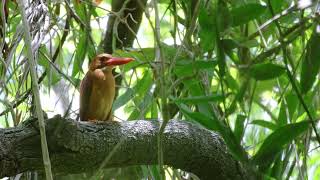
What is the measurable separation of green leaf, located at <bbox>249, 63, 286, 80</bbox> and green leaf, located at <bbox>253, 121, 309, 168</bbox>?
115 millimetres

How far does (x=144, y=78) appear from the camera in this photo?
6.77 feet

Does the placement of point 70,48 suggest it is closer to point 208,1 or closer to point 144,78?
point 144,78

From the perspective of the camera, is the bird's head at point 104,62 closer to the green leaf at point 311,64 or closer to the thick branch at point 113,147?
the thick branch at point 113,147

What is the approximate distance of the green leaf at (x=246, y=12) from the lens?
1.06 m

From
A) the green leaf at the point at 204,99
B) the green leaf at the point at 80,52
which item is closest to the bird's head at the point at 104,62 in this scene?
the green leaf at the point at 80,52

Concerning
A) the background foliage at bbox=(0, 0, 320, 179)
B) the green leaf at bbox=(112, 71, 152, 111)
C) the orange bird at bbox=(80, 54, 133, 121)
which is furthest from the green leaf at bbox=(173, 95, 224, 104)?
the orange bird at bbox=(80, 54, 133, 121)

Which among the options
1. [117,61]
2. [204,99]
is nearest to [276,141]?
[204,99]

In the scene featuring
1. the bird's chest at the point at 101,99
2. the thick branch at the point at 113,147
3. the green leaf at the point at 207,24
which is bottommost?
the thick branch at the point at 113,147

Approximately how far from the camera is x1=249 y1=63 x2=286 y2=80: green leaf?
3.22 feet

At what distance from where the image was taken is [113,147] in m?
1.61

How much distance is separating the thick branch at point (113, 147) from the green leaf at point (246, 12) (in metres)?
0.42

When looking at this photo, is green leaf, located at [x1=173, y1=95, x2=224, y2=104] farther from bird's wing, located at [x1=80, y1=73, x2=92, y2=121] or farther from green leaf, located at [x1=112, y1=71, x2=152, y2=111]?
bird's wing, located at [x1=80, y1=73, x2=92, y2=121]

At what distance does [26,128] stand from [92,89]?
3.10ft

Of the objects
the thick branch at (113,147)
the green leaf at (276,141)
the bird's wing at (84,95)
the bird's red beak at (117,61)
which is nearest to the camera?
the green leaf at (276,141)
